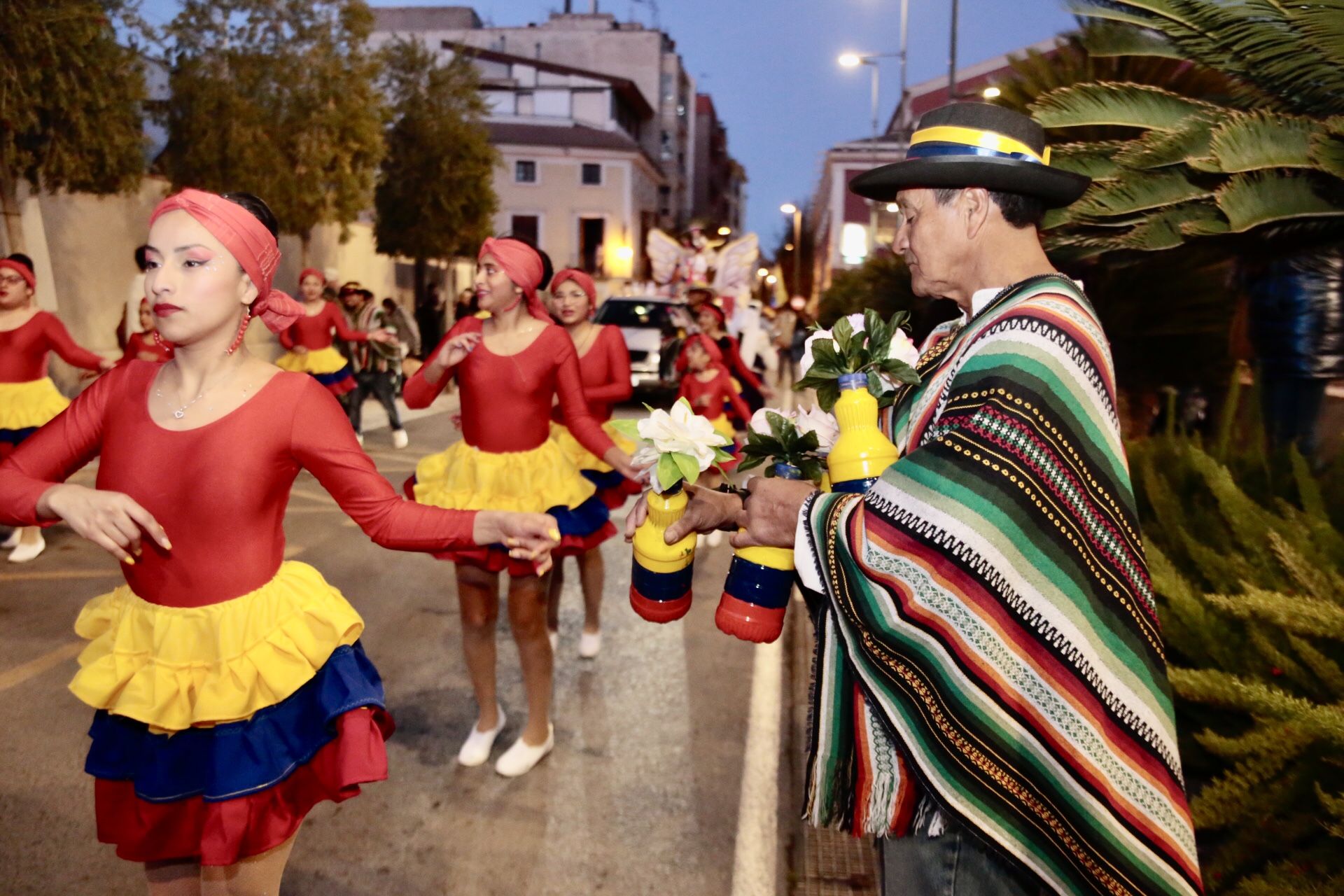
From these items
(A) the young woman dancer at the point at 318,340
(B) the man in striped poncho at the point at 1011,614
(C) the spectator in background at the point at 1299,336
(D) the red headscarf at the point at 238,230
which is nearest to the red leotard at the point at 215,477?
(D) the red headscarf at the point at 238,230

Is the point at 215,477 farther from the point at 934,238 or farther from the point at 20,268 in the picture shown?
the point at 20,268

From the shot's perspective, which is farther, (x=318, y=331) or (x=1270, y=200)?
(x=318, y=331)

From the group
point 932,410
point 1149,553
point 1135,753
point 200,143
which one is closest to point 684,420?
point 932,410

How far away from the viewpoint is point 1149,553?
12.6 ft

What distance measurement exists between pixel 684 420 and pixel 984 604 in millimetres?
Answer: 863

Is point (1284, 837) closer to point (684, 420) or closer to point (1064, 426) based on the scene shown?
point (1064, 426)

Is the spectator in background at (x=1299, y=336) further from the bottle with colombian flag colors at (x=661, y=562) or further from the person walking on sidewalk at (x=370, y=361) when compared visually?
Answer: the person walking on sidewalk at (x=370, y=361)

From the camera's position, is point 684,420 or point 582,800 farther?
point 582,800

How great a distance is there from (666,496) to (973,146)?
0.98 metres

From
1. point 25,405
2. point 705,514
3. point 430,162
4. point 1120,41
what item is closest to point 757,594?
point 705,514

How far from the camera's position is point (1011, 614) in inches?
75.0

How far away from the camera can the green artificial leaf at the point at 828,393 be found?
240 cm

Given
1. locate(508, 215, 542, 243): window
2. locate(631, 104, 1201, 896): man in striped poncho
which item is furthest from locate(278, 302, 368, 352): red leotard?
locate(508, 215, 542, 243): window

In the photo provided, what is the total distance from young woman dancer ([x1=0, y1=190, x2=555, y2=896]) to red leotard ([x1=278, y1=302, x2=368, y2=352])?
29.3 ft
